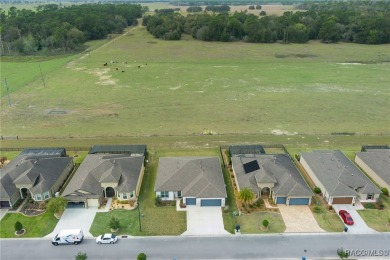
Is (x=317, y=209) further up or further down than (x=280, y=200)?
further down

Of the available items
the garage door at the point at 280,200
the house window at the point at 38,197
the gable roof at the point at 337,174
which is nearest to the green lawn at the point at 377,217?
the gable roof at the point at 337,174

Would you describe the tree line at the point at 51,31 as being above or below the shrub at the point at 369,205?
above

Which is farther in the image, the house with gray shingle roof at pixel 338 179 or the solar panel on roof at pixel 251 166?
the solar panel on roof at pixel 251 166

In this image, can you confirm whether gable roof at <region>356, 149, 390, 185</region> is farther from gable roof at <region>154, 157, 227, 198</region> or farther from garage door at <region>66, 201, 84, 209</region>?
garage door at <region>66, 201, 84, 209</region>

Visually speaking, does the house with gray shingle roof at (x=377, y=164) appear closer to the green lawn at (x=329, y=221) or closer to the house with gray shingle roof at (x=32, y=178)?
the green lawn at (x=329, y=221)

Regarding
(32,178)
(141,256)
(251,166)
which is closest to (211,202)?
(251,166)

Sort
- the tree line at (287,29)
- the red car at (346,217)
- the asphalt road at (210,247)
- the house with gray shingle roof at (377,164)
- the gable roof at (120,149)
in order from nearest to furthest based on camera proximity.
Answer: the asphalt road at (210,247), the red car at (346,217), the house with gray shingle roof at (377,164), the gable roof at (120,149), the tree line at (287,29)

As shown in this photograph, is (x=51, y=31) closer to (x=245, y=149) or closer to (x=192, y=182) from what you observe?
(x=245, y=149)
